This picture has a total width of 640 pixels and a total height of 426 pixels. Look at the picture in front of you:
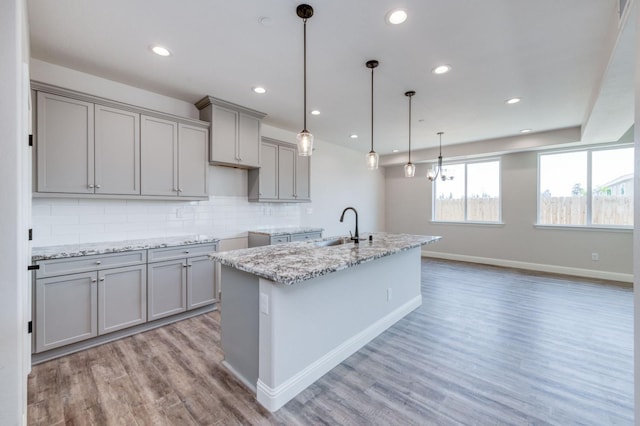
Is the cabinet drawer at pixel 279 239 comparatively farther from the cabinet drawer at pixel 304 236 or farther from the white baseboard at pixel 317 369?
the white baseboard at pixel 317 369

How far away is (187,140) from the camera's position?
3373 millimetres

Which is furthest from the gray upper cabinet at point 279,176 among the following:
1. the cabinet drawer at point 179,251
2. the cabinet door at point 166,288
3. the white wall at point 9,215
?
the white wall at point 9,215

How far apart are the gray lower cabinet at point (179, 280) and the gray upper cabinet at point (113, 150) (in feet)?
2.28

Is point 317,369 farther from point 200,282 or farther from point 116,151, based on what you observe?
point 116,151

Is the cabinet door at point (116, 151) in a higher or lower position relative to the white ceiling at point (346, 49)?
lower

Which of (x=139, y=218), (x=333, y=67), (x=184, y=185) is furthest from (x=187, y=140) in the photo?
(x=333, y=67)

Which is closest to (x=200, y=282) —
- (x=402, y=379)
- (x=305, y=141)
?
(x=305, y=141)

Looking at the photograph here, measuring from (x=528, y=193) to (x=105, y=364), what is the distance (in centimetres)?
715

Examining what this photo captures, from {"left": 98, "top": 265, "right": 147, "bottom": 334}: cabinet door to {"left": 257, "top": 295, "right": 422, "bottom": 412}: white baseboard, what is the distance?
5.63 ft

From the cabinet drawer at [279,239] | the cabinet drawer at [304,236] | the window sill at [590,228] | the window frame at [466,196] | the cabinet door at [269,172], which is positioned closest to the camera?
the cabinet drawer at [279,239]

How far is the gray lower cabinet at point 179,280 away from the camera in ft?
9.55

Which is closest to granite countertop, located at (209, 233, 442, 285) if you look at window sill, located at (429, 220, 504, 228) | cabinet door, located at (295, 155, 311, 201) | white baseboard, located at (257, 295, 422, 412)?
white baseboard, located at (257, 295, 422, 412)

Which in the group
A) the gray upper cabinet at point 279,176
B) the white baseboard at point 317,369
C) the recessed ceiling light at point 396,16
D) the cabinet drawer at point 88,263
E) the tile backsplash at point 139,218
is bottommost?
the white baseboard at point 317,369

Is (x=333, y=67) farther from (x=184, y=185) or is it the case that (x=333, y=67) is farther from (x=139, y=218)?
(x=139, y=218)
